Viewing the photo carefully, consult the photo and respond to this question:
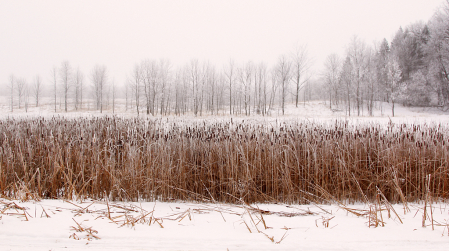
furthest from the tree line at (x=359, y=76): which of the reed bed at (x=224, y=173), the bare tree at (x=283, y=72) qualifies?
the reed bed at (x=224, y=173)

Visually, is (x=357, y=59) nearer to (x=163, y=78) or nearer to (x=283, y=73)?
(x=283, y=73)

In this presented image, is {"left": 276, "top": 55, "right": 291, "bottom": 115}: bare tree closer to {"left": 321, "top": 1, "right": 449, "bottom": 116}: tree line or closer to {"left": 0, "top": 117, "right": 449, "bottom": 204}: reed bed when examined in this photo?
{"left": 321, "top": 1, "right": 449, "bottom": 116}: tree line

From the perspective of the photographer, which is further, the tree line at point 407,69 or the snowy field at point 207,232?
the tree line at point 407,69

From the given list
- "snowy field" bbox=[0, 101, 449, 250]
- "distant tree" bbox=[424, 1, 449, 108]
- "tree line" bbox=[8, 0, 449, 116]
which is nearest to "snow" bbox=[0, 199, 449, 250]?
"snowy field" bbox=[0, 101, 449, 250]

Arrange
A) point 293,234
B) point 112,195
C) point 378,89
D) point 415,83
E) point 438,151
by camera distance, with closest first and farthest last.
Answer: point 293,234 → point 112,195 → point 438,151 → point 415,83 → point 378,89

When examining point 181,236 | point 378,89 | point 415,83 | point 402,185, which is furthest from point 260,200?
point 378,89

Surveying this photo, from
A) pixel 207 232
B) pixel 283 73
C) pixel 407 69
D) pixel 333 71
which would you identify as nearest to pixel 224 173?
pixel 207 232

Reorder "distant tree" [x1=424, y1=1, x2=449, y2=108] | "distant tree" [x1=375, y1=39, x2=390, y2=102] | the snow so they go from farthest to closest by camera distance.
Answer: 1. "distant tree" [x1=375, y1=39, x2=390, y2=102]
2. "distant tree" [x1=424, y1=1, x2=449, y2=108]
3. the snow

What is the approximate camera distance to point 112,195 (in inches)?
117

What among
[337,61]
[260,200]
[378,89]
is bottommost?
[260,200]

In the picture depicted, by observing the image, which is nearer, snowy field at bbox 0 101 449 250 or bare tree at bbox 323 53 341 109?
snowy field at bbox 0 101 449 250

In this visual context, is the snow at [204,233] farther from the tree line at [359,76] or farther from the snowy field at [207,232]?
the tree line at [359,76]

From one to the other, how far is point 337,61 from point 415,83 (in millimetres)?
11112

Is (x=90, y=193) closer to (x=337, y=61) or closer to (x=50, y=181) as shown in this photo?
(x=50, y=181)
